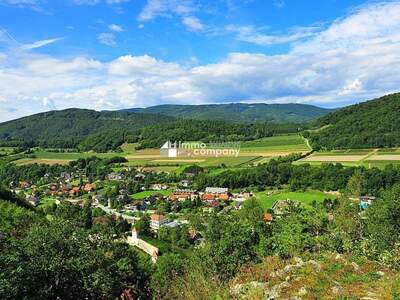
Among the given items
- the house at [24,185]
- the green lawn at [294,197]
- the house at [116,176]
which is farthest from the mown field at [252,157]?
the house at [24,185]

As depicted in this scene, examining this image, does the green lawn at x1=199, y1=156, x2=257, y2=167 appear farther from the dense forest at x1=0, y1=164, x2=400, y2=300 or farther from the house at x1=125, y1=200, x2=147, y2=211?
the dense forest at x1=0, y1=164, x2=400, y2=300

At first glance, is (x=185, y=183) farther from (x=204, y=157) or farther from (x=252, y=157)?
(x=204, y=157)

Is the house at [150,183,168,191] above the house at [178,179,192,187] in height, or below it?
below

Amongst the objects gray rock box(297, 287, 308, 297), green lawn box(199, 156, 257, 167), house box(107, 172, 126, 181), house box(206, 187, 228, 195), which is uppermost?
gray rock box(297, 287, 308, 297)

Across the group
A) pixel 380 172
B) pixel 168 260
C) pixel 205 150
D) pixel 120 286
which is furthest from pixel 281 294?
pixel 205 150

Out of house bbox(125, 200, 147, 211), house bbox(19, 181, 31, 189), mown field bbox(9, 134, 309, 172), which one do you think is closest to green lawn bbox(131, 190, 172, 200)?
house bbox(125, 200, 147, 211)

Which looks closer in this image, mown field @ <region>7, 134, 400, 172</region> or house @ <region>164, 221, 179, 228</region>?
house @ <region>164, 221, 179, 228</region>

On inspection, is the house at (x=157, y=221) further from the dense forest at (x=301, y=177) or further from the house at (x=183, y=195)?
the dense forest at (x=301, y=177)

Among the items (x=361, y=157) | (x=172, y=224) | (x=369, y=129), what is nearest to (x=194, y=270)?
(x=172, y=224)
